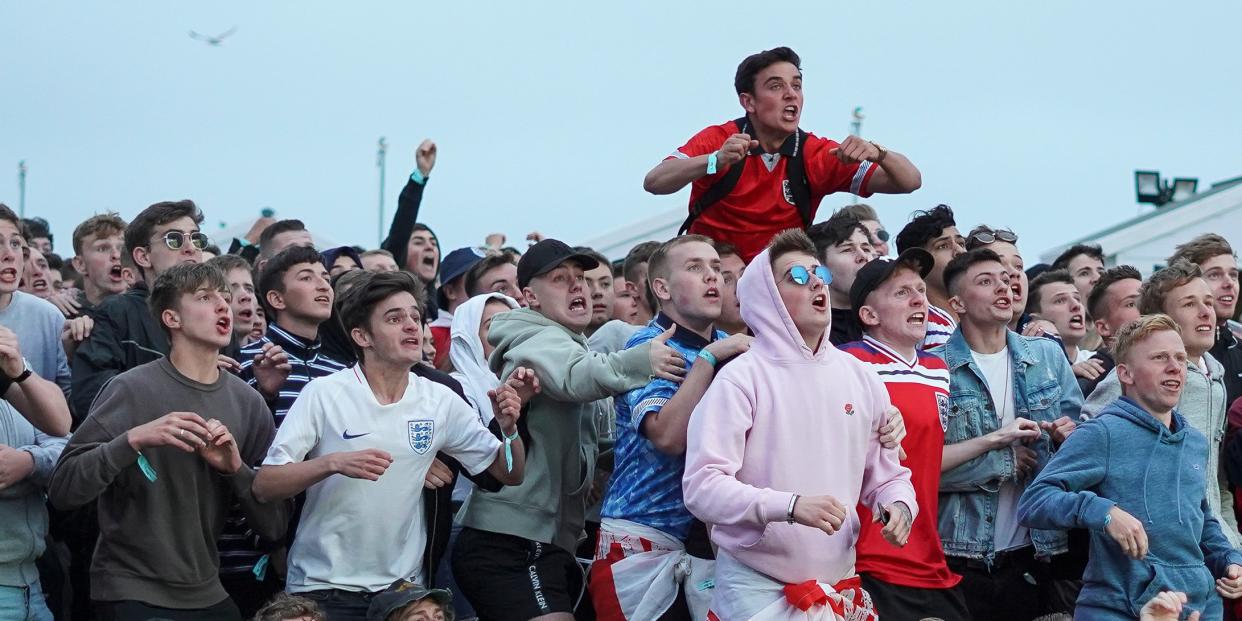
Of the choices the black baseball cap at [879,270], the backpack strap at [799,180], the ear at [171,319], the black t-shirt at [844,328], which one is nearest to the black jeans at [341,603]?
the ear at [171,319]

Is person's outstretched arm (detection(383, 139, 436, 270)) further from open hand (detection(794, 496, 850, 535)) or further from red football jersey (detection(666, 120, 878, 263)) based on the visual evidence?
open hand (detection(794, 496, 850, 535))

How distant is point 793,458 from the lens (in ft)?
18.4

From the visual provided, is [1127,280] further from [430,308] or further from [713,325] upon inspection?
[430,308]

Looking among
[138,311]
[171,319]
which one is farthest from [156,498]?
[138,311]

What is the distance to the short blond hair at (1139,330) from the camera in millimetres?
6555

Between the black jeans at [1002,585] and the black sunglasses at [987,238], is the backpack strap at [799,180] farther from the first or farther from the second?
the black jeans at [1002,585]

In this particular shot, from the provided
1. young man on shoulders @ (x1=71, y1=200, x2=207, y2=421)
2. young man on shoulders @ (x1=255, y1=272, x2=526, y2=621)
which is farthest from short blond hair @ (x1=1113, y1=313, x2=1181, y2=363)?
young man on shoulders @ (x1=71, y1=200, x2=207, y2=421)

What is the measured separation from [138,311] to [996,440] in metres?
4.03

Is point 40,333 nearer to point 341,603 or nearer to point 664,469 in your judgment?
point 341,603

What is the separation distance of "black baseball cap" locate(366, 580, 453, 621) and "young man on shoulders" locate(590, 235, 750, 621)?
0.75m

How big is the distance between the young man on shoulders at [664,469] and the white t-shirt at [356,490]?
81 centimetres

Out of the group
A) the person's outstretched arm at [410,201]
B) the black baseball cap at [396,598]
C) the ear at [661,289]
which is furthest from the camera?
the person's outstretched arm at [410,201]

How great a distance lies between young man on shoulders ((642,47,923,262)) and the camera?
24.4 ft

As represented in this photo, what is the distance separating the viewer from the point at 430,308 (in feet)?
31.7
